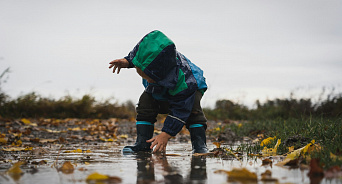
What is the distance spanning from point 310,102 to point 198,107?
19.8 ft

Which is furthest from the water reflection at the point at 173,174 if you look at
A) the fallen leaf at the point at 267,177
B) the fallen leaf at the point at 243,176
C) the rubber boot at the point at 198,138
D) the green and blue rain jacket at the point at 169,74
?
the rubber boot at the point at 198,138

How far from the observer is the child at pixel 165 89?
9.91 feet

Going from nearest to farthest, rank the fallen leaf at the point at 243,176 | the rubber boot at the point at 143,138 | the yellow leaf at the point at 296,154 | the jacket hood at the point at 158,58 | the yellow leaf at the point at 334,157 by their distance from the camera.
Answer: the fallen leaf at the point at 243,176 → the yellow leaf at the point at 334,157 → the yellow leaf at the point at 296,154 → the jacket hood at the point at 158,58 → the rubber boot at the point at 143,138

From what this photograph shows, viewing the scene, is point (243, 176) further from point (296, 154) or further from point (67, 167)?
point (67, 167)

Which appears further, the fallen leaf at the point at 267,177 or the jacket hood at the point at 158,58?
the jacket hood at the point at 158,58

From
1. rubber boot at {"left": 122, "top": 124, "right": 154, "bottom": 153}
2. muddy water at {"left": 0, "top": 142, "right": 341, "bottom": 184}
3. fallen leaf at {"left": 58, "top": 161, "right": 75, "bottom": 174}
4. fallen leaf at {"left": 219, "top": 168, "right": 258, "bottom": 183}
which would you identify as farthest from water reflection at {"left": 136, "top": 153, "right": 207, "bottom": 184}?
rubber boot at {"left": 122, "top": 124, "right": 154, "bottom": 153}

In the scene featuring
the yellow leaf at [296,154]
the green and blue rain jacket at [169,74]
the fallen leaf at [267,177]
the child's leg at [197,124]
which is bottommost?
the fallen leaf at [267,177]

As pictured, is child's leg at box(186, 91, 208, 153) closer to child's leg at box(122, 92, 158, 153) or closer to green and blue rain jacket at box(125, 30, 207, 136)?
green and blue rain jacket at box(125, 30, 207, 136)

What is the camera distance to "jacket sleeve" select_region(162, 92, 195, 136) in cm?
321

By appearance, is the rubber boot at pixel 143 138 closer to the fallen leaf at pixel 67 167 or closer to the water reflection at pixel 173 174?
the water reflection at pixel 173 174

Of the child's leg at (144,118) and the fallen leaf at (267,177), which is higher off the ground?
the child's leg at (144,118)

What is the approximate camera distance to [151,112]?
3.57m

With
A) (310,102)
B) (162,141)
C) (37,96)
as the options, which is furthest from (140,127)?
(37,96)

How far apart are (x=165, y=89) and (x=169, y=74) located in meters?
0.28
